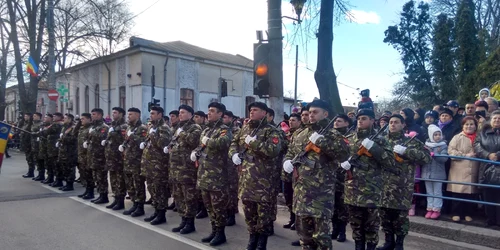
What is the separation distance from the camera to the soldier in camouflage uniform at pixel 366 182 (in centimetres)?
469

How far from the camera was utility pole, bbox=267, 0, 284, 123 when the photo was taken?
23.5ft

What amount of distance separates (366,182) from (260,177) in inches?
50.1

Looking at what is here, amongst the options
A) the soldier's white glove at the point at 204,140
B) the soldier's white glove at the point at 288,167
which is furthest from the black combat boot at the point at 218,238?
the soldier's white glove at the point at 288,167

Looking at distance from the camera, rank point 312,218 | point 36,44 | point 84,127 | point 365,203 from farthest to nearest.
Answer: point 36,44 → point 84,127 → point 365,203 → point 312,218

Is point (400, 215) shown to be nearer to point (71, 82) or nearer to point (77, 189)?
point (77, 189)

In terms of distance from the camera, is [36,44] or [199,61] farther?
[199,61]

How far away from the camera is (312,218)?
4254mm

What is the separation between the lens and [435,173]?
6.28m

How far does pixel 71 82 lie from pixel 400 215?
114 feet

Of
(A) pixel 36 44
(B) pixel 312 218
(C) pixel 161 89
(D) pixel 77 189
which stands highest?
(A) pixel 36 44

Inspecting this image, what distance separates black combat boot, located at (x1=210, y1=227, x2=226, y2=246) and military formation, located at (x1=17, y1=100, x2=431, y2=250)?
0.01 meters

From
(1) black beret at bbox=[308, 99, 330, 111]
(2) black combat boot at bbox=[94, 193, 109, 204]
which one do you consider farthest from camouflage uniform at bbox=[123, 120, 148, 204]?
(1) black beret at bbox=[308, 99, 330, 111]

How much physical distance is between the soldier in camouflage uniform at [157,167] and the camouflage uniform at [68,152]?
11.4 feet

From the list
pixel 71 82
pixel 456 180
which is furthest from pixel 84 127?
pixel 71 82
